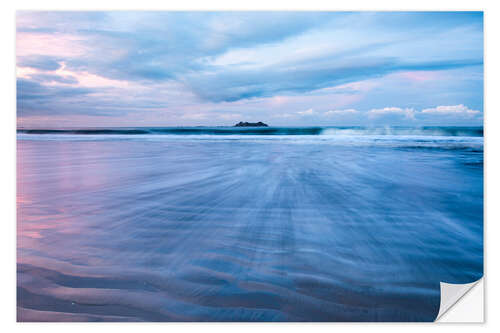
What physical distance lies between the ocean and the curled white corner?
0.04 metres

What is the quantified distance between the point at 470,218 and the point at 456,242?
429 millimetres

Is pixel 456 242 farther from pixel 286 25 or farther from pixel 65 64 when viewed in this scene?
pixel 65 64

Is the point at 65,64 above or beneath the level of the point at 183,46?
beneath

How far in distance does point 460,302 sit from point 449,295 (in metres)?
0.20

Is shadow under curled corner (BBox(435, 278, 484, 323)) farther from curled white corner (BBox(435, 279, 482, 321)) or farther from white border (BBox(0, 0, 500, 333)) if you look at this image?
white border (BBox(0, 0, 500, 333))

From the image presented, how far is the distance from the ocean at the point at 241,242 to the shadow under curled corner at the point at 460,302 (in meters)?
0.05

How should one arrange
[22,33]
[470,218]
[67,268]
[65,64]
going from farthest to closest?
[65,64]
[22,33]
[470,218]
[67,268]

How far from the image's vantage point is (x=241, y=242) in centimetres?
178

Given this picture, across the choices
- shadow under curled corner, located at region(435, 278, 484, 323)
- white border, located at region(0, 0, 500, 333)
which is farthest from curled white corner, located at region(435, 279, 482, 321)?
white border, located at region(0, 0, 500, 333)

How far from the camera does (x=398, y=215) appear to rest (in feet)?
7.17
